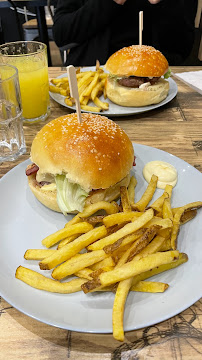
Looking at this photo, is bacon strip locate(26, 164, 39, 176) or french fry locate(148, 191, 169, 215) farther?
bacon strip locate(26, 164, 39, 176)

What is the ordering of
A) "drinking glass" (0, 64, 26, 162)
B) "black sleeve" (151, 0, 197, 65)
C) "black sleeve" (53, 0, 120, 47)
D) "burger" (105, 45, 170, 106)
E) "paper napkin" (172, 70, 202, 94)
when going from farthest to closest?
"black sleeve" (151, 0, 197, 65)
"black sleeve" (53, 0, 120, 47)
"paper napkin" (172, 70, 202, 94)
"burger" (105, 45, 170, 106)
"drinking glass" (0, 64, 26, 162)

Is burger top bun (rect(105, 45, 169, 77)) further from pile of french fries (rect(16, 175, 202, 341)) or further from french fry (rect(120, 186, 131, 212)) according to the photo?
pile of french fries (rect(16, 175, 202, 341))

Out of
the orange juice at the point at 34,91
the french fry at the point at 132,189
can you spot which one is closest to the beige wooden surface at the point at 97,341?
the french fry at the point at 132,189

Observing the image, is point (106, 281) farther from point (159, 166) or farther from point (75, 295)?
point (159, 166)

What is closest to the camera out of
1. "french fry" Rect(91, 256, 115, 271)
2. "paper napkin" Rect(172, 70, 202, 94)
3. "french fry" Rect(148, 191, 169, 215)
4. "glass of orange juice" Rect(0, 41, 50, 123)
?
"french fry" Rect(91, 256, 115, 271)

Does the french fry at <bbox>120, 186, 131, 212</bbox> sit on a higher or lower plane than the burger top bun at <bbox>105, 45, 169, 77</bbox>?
lower

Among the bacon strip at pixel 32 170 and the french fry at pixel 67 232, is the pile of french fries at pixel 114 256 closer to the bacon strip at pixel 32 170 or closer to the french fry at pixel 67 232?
the french fry at pixel 67 232

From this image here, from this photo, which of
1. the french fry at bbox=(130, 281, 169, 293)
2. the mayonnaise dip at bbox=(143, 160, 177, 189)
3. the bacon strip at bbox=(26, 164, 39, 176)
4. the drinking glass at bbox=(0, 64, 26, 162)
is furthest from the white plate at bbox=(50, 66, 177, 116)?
the french fry at bbox=(130, 281, 169, 293)

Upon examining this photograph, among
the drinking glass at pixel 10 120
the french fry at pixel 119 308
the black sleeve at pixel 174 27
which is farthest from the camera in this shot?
the black sleeve at pixel 174 27
